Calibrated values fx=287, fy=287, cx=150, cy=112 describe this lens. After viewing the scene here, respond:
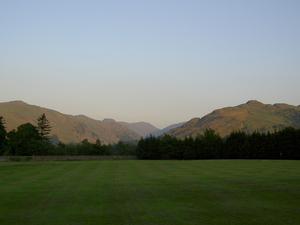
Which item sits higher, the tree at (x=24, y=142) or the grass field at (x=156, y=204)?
Result: the tree at (x=24, y=142)

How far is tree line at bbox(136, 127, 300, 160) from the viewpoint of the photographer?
89375mm

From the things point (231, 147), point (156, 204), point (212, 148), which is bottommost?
point (156, 204)

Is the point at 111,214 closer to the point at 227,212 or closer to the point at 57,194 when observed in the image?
the point at 227,212

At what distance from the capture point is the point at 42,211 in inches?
647

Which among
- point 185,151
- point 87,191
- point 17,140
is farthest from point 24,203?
point 17,140

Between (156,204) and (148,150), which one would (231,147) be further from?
(156,204)

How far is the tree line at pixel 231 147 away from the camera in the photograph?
89375 mm

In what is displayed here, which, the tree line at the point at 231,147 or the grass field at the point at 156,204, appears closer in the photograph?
the grass field at the point at 156,204

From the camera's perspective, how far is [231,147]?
101 m

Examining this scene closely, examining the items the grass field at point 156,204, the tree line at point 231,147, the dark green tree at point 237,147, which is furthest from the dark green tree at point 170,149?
the grass field at point 156,204

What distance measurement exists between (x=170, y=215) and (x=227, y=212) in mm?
3131

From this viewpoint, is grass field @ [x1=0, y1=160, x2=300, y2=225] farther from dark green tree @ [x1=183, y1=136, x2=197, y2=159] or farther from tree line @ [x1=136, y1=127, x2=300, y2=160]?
dark green tree @ [x1=183, y1=136, x2=197, y2=159]

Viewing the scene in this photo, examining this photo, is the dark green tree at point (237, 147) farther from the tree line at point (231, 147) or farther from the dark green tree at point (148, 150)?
the dark green tree at point (148, 150)

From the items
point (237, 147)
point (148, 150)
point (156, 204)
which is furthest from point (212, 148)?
point (156, 204)
